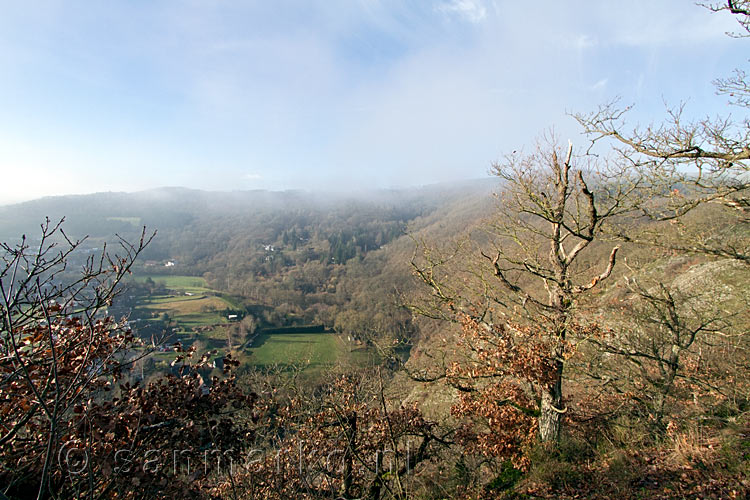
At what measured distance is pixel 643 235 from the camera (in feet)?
25.5

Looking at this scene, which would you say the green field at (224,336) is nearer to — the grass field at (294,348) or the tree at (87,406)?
the grass field at (294,348)

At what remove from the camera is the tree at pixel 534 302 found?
7.45m

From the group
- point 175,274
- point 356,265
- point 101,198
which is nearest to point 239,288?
point 175,274

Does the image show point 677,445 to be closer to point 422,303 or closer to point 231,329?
point 422,303

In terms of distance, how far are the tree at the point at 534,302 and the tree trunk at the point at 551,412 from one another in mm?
23

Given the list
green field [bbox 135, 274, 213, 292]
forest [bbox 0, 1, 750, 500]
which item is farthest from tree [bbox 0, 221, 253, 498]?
green field [bbox 135, 274, 213, 292]

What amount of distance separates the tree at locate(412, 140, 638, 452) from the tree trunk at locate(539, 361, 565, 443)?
2cm

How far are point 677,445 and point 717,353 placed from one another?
706 centimetres

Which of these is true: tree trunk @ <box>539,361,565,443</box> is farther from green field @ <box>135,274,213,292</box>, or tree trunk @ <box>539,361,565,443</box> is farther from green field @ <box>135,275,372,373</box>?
green field @ <box>135,274,213,292</box>

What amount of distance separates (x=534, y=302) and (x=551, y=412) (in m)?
2.70

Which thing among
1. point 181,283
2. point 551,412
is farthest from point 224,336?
point 551,412

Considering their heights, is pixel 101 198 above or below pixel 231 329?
above

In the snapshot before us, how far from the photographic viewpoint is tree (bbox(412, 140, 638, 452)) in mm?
7453

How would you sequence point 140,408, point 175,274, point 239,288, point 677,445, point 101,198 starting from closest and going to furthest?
point 140,408 < point 677,445 < point 239,288 < point 175,274 < point 101,198
